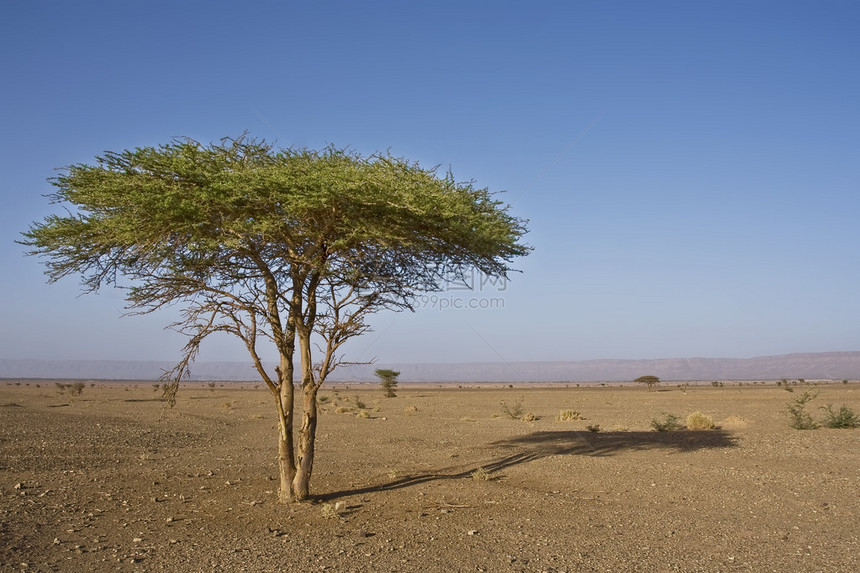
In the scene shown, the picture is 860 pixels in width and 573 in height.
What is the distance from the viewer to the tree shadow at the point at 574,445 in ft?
45.9

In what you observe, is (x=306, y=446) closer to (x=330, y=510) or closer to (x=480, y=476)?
(x=330, y=510)

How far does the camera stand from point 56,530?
8.83 m

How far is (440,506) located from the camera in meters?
10.7

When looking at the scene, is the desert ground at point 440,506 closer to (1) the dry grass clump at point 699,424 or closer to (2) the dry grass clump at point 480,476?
(2) the dry grass clump at point 480,476

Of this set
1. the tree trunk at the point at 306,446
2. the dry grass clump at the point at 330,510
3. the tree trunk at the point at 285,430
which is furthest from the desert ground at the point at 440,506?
the tree trunk at the point at 306,446

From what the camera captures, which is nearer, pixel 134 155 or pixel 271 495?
pixel 134 155

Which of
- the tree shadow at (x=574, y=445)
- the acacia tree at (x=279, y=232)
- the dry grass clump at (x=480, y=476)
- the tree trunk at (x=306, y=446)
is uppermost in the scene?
the acacia tree at (x=279, y=232)

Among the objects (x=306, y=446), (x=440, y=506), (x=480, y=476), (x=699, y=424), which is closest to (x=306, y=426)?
(x=306, y=446)

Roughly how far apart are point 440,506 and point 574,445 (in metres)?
9.39

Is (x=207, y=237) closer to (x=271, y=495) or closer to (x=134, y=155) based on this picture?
(x=134, y=155)

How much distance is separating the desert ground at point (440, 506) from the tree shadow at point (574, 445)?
0.11 metres

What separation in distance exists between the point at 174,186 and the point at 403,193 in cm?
354

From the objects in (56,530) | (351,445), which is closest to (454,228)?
(56,530)

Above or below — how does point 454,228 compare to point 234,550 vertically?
above
